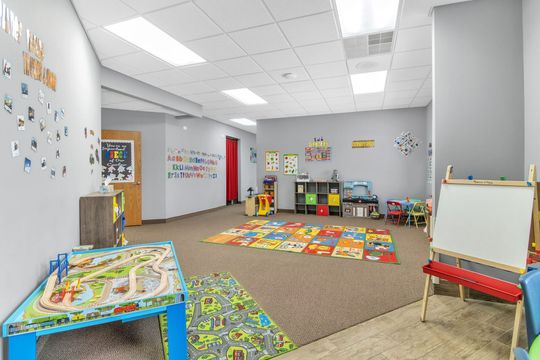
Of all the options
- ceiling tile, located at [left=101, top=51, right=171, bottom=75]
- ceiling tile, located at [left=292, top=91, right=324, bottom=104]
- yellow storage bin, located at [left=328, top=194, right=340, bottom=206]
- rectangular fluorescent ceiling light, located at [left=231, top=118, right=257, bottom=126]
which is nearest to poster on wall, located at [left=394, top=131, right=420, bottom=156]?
yellow storage bin, located at [left=328, top=194, right=340, bottom=206]

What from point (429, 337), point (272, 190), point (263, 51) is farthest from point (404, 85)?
point (429, 337)

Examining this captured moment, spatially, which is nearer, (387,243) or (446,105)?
(446,105)

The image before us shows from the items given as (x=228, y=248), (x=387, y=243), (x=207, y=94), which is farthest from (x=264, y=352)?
(x=207, y=94)

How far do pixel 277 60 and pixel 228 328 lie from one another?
132 inches

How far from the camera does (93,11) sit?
2.62 meters

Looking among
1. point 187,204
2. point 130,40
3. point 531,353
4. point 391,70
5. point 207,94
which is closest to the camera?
→ point 531,353

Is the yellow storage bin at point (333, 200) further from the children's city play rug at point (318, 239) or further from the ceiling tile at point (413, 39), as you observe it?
the ceiling tile at point (413, 39)

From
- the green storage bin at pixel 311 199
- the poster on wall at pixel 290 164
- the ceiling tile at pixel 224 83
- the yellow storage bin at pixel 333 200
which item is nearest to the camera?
the ceiling tile at pixel 224 83

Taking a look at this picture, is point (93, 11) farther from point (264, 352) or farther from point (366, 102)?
point (366, 102)

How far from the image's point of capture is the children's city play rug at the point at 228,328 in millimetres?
1835

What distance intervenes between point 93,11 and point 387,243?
16.3 feet

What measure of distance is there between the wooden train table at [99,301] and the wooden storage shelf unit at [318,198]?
225 inches

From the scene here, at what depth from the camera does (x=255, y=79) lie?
4.54 meters

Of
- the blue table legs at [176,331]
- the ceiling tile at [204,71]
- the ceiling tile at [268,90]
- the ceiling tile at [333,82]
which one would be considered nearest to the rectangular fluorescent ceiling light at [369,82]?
the ceiling tile at [333,82]
